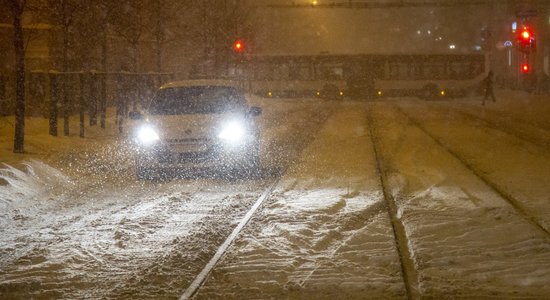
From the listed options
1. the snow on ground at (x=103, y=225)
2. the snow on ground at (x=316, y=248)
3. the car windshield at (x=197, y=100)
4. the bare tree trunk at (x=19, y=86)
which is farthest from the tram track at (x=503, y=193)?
the bare tree trunk at (x=19, y=86)

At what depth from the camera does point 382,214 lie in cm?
941

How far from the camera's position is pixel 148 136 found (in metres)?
13.2

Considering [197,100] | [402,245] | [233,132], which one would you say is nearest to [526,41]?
[197,100]

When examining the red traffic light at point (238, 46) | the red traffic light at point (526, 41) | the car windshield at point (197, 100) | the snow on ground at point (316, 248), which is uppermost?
the red traffic light at point (238, 46)

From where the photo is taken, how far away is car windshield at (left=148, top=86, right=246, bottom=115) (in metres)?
14.1

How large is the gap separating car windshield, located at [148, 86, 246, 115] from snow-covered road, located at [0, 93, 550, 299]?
140 centimetres

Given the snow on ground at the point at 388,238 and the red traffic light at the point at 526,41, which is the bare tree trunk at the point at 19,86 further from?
the red traffic light at the point at 526,41

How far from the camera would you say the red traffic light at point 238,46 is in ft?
128

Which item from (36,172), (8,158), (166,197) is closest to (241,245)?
(166,197)

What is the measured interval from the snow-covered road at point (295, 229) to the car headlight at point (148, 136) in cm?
73

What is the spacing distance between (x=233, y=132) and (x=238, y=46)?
26.3 m

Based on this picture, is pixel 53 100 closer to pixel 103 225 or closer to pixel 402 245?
pixel 103 225

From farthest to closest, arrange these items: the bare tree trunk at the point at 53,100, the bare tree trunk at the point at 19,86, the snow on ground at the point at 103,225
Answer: the bare tree trunk at the point at 53,100, the bare tree trunk at the point at 19,86, the snow on ground at the point at 103,225

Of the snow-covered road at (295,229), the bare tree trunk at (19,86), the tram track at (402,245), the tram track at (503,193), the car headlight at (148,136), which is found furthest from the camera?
the bare tree trunk at (19,86)
